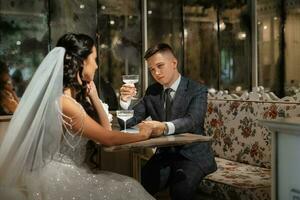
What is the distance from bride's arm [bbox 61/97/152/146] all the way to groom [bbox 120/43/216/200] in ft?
1.44

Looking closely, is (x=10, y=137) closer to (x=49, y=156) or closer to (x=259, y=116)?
(x=49, y=156)

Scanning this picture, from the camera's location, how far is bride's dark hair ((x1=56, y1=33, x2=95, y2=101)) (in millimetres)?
2264

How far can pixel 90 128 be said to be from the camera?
2.19 m

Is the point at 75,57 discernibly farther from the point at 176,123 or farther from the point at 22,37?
the point at 22,37

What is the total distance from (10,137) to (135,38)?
10.5 feet

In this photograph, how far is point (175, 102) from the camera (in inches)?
111

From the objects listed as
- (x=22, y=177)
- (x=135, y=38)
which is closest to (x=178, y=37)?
(x=135, y=38)

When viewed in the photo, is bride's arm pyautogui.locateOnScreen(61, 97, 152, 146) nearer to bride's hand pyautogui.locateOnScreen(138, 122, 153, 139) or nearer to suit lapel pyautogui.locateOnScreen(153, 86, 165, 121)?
bride's hand pyautogui.locateOnScreen(138, 122, 153, 139)

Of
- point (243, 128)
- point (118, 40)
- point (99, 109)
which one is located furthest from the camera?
point (118, 40)

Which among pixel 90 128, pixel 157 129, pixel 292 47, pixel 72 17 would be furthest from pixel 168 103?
pixel 292 47

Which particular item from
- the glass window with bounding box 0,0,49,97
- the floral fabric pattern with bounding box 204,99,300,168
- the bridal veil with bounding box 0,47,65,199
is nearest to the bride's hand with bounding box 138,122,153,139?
the bridal veil with bounding box 0,47,65,199

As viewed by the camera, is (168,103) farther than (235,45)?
No

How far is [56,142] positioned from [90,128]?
0.19 meters

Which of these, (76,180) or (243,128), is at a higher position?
(243,128)
